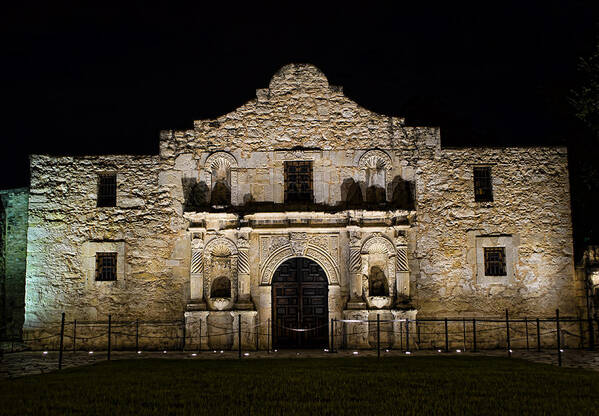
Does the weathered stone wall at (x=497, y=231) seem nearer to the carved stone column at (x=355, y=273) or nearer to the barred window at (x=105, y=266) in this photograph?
the carved stone column at (x=355, y=273)

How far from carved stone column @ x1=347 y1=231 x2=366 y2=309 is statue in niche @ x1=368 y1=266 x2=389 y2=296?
0.71 m

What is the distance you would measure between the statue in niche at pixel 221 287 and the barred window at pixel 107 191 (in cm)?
412

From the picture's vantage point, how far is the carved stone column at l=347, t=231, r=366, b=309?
19031mm

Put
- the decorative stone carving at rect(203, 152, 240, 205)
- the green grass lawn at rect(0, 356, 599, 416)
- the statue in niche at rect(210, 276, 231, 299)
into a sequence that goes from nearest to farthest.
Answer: the green grass lawn at rect(0, 356, 599, 416), the statue in niche at rect(210, 276, 231, 299), the decorative stone carving at rect(203, 152, 240, 205)

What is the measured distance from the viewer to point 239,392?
10422 millimetres

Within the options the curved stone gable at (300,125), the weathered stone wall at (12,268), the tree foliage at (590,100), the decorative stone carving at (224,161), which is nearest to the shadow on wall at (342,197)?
the decorative stone carving at (224,161)

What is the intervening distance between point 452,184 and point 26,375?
1305cm

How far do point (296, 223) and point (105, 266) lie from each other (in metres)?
6.11

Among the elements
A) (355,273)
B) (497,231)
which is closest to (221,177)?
(355,273)

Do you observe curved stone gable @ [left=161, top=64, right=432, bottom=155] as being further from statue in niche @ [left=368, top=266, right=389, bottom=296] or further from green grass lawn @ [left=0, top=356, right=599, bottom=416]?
green grass lawn @ [left=0, top=356, right=599, bottom=416]

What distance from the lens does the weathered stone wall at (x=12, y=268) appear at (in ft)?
74.4

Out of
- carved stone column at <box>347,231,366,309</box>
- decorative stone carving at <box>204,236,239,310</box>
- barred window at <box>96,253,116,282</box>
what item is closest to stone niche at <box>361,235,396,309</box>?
carved stone column at <box>347,231,366,309</box>

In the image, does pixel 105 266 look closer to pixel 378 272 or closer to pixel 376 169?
pixel 378 272

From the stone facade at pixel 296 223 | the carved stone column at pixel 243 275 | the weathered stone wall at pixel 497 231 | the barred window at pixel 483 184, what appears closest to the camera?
the carved stone column at pixel 243 275
